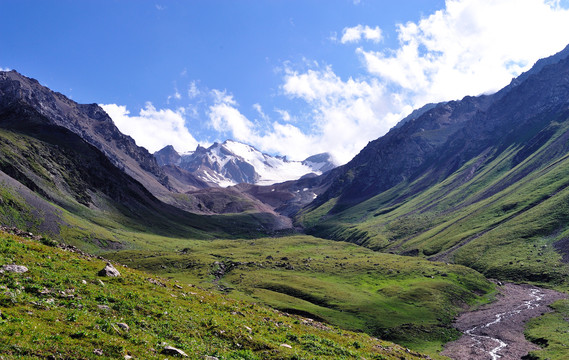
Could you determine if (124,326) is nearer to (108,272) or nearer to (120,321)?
(120,321)

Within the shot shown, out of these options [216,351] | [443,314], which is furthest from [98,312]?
[443,314]

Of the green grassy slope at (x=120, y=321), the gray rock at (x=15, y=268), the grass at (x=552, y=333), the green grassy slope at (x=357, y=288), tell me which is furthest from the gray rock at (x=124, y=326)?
the grass at (x=552, y=333)

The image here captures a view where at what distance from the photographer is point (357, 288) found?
132500 millimetres

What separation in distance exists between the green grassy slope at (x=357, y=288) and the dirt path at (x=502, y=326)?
4569 millimetres

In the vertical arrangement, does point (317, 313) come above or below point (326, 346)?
below

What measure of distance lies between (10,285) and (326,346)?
2553cm

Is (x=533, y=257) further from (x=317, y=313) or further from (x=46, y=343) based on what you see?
(x=46, y=343)

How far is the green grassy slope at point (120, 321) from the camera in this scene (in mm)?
18292

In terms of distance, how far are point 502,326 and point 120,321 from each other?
103094mm

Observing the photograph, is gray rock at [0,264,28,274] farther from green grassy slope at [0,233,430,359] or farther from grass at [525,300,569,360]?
grass at [525,300,569,360]

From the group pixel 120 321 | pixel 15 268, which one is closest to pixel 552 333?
pixel 120 321

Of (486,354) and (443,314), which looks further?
(443,314)

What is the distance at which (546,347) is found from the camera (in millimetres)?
77125

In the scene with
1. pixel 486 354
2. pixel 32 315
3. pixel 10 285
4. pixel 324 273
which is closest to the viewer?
pixel 32 315
